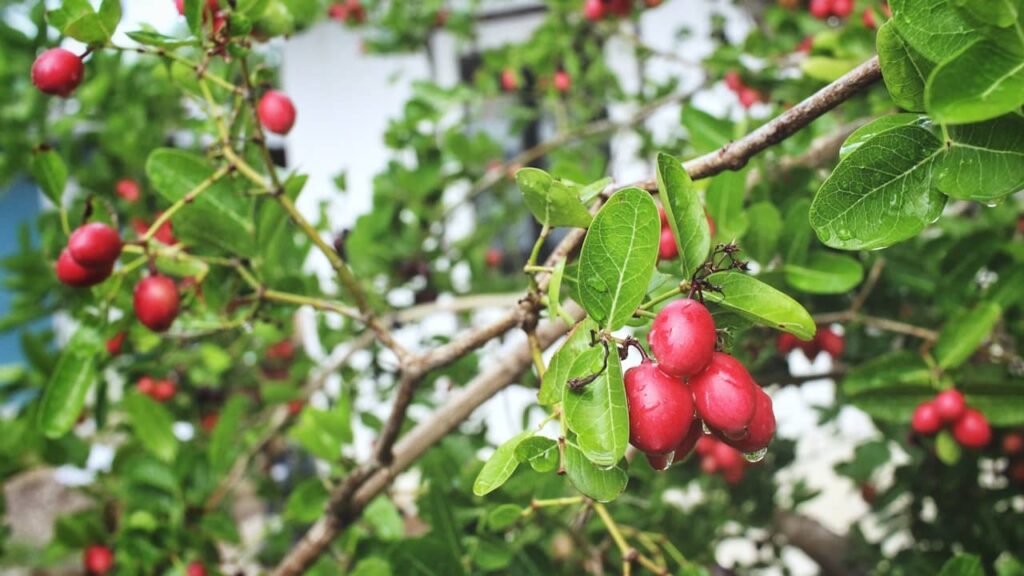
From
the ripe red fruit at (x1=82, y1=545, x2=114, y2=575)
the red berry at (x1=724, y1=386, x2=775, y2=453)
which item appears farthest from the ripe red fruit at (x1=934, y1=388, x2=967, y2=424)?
the ripe red fruit at (x1=82, y1=545, x2=114, y2=575)

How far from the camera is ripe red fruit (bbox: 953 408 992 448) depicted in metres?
1.13

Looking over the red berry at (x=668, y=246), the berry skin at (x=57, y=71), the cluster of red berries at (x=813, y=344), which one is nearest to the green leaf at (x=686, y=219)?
the red berry at (x=668, y=246)

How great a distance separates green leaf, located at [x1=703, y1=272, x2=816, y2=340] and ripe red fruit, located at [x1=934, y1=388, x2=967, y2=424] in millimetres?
728

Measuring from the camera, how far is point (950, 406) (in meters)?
1.14

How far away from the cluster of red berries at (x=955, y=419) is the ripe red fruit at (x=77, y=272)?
1081 mm

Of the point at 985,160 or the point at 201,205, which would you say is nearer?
the point at 985,160

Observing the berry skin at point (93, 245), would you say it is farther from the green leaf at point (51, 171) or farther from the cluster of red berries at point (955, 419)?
the cluster of red berries at point (955, 419)

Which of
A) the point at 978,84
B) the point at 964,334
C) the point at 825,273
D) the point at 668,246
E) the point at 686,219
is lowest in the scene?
the point at 964,334

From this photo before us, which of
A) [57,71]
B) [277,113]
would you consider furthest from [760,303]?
[57,71]

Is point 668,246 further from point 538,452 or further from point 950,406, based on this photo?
point 950,406

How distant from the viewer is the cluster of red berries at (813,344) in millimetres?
1173

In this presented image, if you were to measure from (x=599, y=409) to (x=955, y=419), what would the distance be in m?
0.82

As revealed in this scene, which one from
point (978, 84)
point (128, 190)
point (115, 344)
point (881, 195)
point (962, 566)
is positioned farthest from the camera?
point (128, 190)

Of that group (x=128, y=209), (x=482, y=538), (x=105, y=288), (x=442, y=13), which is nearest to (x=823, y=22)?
(x=482, y=538)
